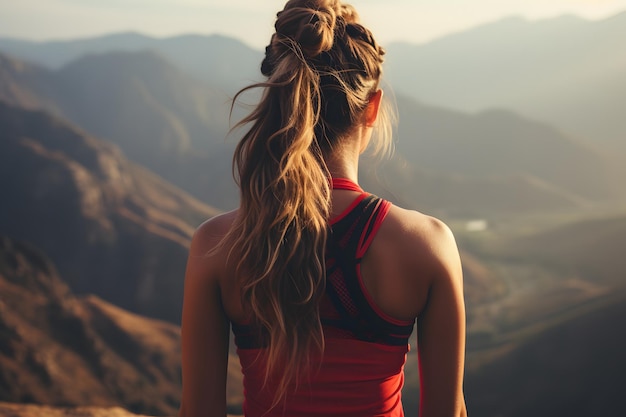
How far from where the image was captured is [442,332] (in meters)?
2.18

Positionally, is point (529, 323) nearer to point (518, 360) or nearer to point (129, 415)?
point (518, 360)

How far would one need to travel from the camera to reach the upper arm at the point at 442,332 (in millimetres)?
2094

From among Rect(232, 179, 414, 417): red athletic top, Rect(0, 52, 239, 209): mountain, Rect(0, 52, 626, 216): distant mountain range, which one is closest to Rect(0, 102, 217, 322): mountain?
Rect(0, 52, 626, 216): distant mountain range

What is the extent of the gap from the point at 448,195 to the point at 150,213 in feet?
202

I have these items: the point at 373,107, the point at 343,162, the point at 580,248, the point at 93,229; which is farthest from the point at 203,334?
the point at 580,248

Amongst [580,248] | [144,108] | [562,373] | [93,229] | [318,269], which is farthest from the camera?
[144,108]

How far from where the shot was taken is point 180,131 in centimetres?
12925

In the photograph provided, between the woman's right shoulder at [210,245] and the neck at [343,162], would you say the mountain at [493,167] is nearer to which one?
the neck at [343,162]

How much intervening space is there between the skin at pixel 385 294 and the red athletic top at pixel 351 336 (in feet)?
0.13

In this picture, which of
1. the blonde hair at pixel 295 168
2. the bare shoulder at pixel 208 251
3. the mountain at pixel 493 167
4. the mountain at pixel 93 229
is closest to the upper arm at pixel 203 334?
the bare shoulder at pixel 208 251

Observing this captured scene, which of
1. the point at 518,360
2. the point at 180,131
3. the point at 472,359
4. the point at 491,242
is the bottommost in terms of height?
the point at 180,131

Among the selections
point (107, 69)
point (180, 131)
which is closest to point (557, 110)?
point (180, 131)

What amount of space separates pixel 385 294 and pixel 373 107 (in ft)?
2.34

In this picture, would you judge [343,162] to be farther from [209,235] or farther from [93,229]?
[93,229]
